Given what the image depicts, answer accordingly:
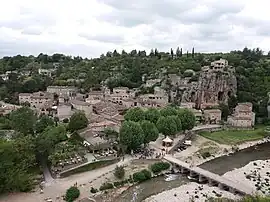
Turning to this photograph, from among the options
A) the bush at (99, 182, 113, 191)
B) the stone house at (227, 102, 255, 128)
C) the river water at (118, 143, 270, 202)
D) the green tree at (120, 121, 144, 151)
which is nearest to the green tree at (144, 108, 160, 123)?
the green tree at (120, 121, 144, 151)

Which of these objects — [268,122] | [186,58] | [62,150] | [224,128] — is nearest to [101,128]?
[62,150]

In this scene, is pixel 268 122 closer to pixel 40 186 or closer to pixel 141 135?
pixel 141 135

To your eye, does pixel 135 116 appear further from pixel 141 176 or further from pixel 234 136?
pixel 234 136

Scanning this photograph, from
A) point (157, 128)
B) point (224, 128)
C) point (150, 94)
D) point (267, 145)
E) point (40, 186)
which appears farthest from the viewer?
point (150, 94)

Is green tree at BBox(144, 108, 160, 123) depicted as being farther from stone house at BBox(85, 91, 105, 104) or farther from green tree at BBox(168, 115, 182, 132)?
stone house at BBox(85, 91, 105, 104)

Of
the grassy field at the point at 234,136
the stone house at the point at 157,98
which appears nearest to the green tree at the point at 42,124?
the grassy field at the point at 234,136

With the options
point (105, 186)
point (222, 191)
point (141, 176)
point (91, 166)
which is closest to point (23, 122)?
point (91, 166)

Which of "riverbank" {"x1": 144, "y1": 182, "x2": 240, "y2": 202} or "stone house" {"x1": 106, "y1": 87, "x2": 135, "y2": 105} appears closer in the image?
"riverbank" {"x1": 144, "y1": 182, "x2": 240, "y2": 202}
